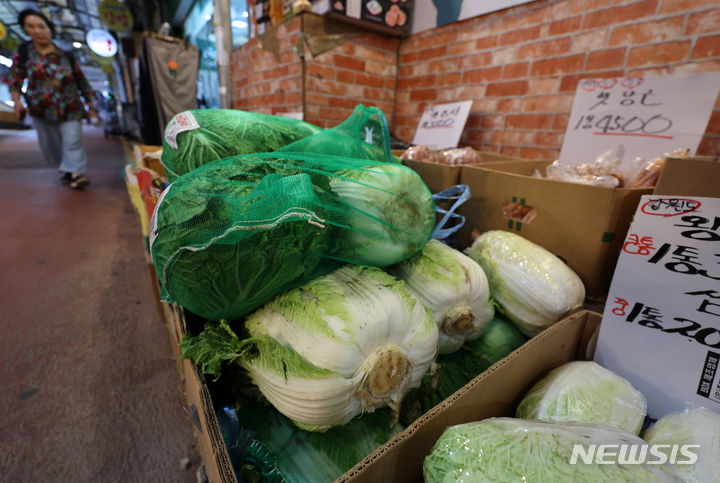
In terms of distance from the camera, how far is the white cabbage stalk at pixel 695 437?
65cm

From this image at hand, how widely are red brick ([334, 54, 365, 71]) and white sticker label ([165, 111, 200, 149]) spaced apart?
7.21ft

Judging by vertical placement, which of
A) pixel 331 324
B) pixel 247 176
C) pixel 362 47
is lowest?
pixel 331 324

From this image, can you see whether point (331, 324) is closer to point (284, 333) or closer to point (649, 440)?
point (284, 333)

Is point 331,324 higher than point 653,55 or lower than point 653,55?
lower

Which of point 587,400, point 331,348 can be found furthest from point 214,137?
point 587,400

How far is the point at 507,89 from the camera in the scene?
2531 millimetres

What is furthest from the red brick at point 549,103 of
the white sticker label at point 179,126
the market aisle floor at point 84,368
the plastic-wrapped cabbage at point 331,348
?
the market aisle floor at point 84,368

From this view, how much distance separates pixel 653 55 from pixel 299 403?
255cm

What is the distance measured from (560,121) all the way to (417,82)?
4.64 feet

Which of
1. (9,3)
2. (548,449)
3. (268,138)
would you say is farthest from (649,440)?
(9,3)

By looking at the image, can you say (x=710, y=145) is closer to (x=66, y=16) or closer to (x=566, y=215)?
(x=566, y=215)

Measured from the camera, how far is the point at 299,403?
2.27ft

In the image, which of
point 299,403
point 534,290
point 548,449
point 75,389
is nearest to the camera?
point 548,449

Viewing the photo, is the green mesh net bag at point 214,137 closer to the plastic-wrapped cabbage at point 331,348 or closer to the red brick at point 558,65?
the plastic-wrapped cabbage at point 331,348
